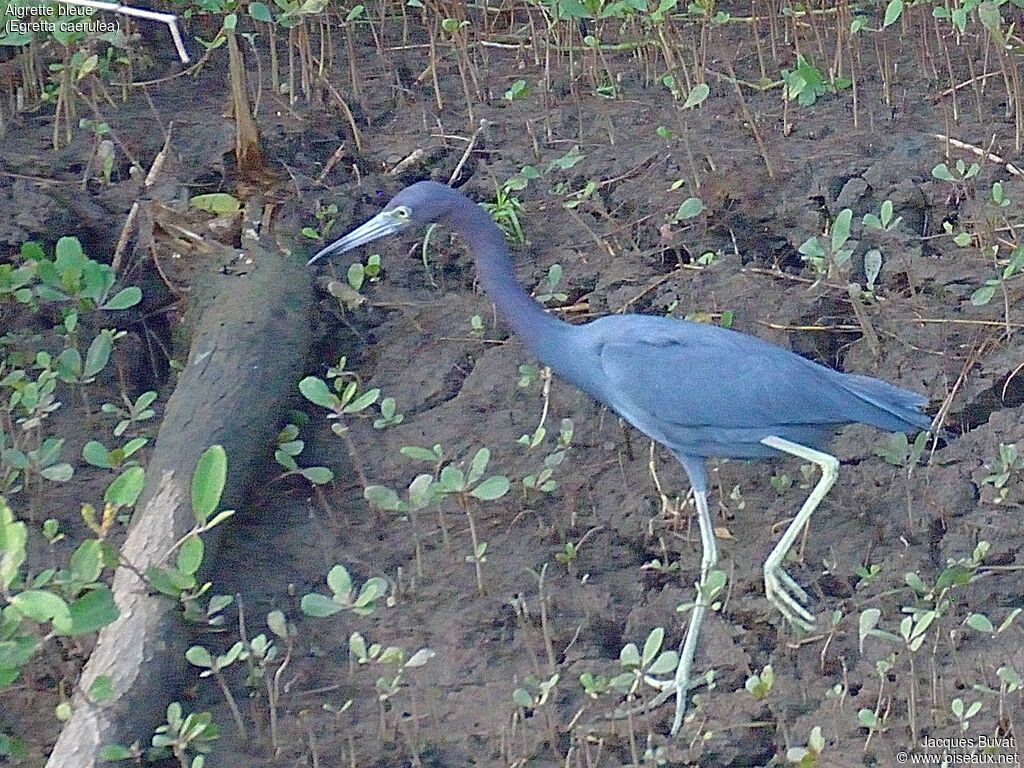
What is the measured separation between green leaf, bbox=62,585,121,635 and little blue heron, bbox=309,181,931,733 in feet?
4.56

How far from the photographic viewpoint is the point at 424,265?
4.57 metres

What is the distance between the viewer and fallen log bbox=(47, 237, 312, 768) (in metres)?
2.88

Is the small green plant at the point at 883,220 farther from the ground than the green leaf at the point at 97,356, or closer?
closer

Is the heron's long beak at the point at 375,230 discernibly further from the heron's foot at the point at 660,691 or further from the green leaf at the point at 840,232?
Result: the heron's foot at the point at 660,691

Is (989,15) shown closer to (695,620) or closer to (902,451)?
(902,451)

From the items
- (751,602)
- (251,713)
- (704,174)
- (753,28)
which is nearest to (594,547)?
(751,602)

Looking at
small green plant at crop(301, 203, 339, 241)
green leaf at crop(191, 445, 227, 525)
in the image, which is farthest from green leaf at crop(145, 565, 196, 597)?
small green plant at crop(301, 203, 339, 241)

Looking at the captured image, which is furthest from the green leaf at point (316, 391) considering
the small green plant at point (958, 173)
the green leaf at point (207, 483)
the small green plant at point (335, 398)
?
the small green plant at point (958, 173)

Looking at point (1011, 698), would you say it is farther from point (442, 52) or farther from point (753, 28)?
point (442, 52)

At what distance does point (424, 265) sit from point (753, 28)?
184 cm

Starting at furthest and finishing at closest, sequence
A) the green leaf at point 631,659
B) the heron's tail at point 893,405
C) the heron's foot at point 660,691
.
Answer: the heron's tail at point 893,405, the heron's foot at point 660,691, the green leaf at point 631,659

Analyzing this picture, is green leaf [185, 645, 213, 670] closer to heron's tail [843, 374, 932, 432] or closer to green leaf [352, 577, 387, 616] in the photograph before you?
green leaf [352, 577, 387, 616]

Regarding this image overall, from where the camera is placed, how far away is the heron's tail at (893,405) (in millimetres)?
3406

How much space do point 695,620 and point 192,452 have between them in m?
1.27
